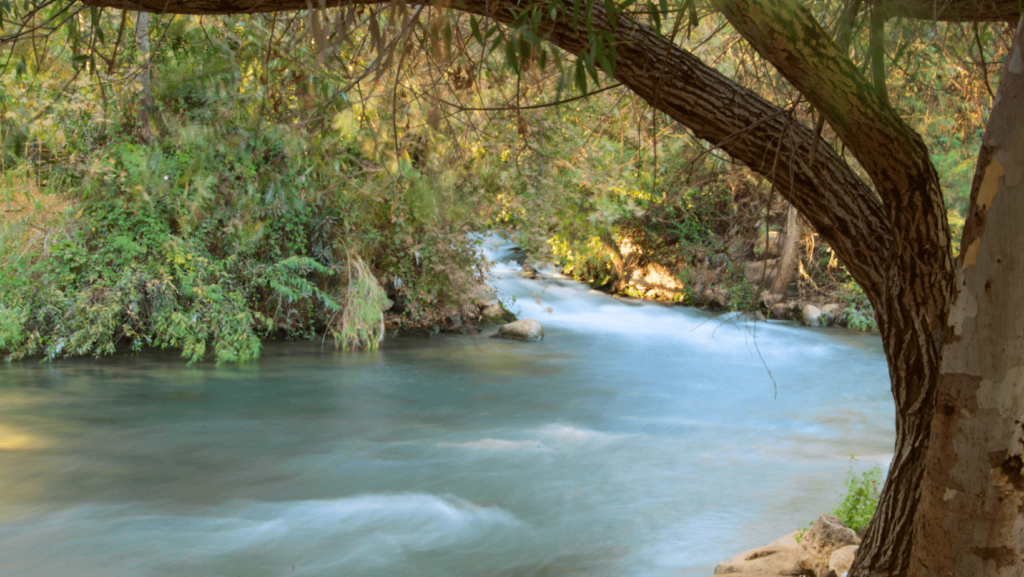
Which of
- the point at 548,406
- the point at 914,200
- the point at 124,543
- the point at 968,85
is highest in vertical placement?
the point at 968,85

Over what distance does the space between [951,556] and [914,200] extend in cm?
110

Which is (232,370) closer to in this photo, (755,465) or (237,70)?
(237,70)

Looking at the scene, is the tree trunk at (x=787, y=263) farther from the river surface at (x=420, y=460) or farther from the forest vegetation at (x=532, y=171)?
the river surface at (x=420, y=460)

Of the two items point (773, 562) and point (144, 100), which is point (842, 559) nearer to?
point (773, 562)

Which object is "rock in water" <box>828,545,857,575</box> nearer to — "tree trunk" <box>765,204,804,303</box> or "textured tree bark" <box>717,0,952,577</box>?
"textured tree bark" <box>717,0,952,577</box>

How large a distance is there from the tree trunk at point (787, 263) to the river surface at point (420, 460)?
3.44 metres

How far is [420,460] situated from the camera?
21.4 ft

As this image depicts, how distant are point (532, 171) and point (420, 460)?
466 cm

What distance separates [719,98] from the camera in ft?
8.14

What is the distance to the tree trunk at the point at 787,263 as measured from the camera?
46.1 feet

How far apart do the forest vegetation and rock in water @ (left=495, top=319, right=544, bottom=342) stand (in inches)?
43.7

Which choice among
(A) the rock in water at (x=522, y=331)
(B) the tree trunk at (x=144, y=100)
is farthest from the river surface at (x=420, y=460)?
(B) the tree trunk at (x=144, y=100)

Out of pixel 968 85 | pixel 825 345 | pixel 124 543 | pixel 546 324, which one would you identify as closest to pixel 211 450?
pixel 124 543

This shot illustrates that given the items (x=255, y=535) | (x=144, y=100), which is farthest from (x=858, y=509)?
(x=144, y=100)
